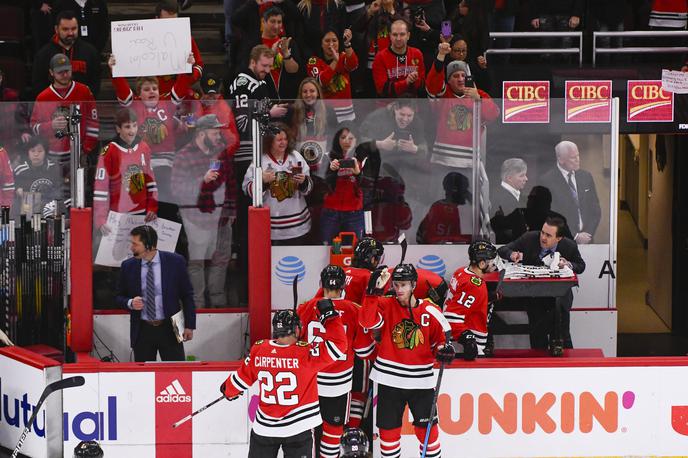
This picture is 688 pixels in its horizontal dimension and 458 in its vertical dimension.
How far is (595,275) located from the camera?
35.9 ft

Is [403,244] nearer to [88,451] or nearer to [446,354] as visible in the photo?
[446,354]

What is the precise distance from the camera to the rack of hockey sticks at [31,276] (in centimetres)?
1023

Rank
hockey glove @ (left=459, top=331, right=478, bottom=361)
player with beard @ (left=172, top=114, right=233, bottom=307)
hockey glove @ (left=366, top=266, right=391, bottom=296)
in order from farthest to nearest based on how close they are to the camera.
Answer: player with beard @ (left=172, top=114, right=233, bottom=307)
hockey glove @ (left=459, top=331, right=478, bottom=361)
hockey glove @ (left=366, top=266, right=391, bottom=296)

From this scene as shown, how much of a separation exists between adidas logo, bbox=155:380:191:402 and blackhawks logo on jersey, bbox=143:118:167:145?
1.74 metres

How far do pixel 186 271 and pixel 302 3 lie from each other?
3.20 meters

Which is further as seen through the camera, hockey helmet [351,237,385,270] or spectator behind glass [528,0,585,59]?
spectator behind glass [528,0,585,59]

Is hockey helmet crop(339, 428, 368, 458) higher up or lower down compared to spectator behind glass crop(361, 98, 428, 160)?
lower down

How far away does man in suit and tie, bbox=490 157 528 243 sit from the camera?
35.2ft

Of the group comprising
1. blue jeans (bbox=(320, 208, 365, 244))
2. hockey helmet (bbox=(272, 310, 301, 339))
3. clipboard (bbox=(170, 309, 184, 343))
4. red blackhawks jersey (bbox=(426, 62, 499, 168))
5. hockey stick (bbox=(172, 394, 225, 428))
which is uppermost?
red blackhawks jersey (bbox=(426, 62, 499, 168))

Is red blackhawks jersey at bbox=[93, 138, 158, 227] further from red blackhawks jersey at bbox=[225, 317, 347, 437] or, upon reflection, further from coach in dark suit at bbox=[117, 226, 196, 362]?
red blackhawks jersey at bbox=[225, 317, 347, 437]

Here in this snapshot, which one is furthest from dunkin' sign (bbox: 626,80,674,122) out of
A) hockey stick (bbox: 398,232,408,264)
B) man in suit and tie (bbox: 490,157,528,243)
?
hockey stick (bbox: 398,232,408,264)

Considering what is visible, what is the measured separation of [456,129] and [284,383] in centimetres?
264

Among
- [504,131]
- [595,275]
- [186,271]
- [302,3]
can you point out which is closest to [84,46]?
[302,3]

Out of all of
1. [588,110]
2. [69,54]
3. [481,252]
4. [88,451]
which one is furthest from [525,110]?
[88,451]
